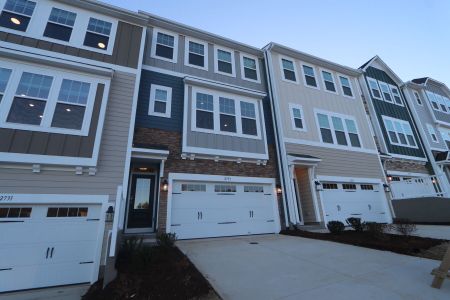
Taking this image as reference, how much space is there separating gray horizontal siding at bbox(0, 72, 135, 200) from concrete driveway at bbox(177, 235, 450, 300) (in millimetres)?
3196

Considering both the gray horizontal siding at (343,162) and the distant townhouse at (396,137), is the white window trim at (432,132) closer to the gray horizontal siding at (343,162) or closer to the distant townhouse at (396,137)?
the distant townhouse at (396,137)

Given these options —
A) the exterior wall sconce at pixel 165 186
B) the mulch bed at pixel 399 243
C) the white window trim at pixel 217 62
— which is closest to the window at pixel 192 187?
the exterior wall sconce at pixel 165 186

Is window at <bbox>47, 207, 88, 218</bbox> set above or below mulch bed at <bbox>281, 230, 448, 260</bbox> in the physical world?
above

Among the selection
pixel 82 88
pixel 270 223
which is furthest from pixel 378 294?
pixel 82 88

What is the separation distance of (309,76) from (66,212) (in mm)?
13445

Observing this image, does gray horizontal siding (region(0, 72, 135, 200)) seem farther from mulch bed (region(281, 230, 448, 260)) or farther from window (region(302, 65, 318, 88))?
window (region(302, 65, 318, 88))

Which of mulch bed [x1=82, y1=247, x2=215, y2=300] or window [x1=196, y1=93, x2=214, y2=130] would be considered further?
window [x1=196, y1=93, x2=214, y2=130]

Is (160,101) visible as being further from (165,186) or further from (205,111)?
(165,186)

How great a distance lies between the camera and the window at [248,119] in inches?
402

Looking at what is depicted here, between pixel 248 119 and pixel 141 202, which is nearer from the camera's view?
pixel 141 202

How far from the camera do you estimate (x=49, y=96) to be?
22.0ft

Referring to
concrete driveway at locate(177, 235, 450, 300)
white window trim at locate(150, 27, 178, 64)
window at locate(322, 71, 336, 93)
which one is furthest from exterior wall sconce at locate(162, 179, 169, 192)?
window at locate(322, 71, 336, 93)

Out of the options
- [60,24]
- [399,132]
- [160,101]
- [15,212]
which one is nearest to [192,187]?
[160,101]

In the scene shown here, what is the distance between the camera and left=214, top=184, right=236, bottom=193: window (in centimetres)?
901
